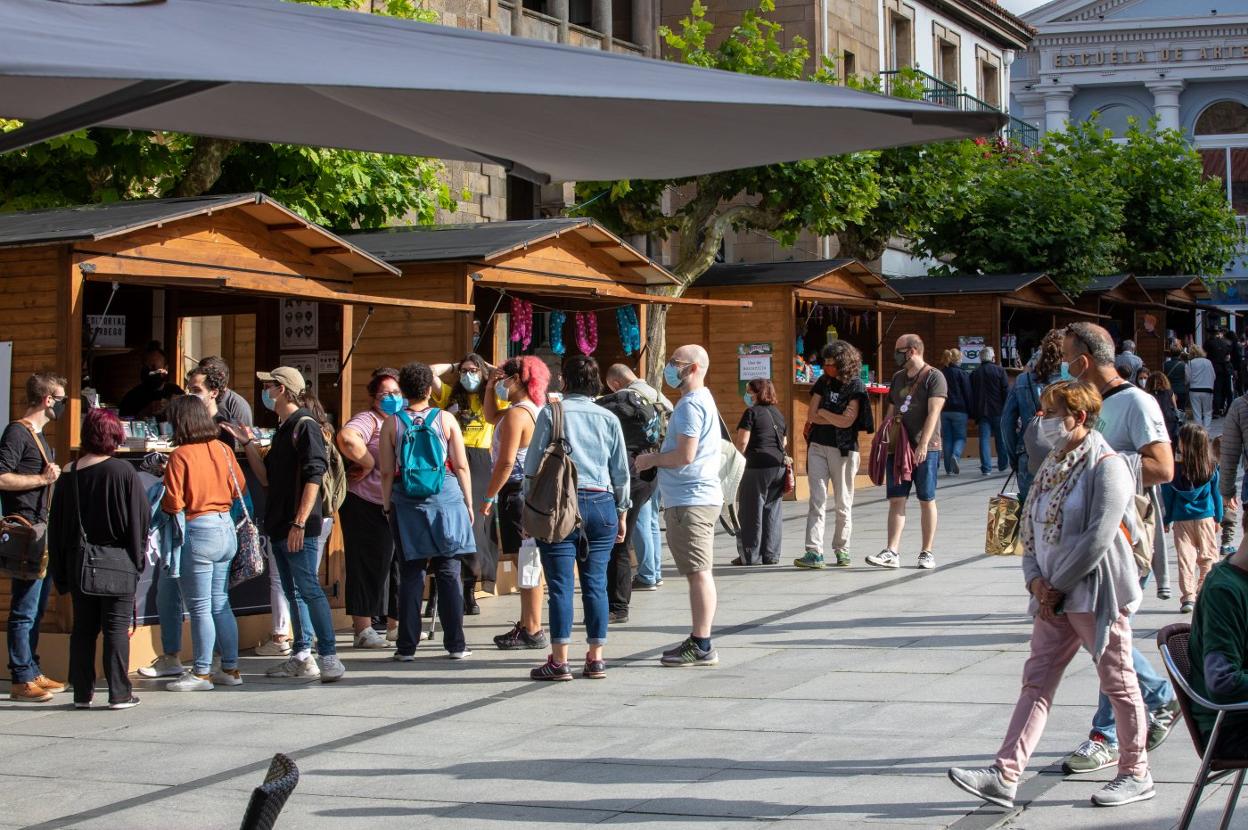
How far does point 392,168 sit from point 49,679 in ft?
32.1

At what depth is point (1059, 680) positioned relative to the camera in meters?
6.06

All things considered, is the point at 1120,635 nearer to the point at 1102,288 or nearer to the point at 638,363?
the point at 638,363

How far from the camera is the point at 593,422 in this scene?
9086 millimetres

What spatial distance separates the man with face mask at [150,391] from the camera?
13.0 m

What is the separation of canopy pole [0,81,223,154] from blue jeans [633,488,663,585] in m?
8.49

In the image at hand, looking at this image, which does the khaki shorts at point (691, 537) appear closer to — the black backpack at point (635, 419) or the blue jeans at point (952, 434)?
the black backpack at point (635, 419)

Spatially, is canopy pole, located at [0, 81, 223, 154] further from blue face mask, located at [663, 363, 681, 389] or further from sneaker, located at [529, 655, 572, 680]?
blue face mask, located at [663, 363, 681, 389]

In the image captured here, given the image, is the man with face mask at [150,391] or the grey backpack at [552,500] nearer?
the grey backpack at [552,500]

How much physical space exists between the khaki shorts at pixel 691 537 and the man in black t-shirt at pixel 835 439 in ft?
14.3

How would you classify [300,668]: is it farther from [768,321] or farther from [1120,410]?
[768,321]

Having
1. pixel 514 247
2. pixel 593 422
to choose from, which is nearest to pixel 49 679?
pixel 593 422

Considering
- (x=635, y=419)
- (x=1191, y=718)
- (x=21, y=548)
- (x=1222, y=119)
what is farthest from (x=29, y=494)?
(x=1222, y=119)

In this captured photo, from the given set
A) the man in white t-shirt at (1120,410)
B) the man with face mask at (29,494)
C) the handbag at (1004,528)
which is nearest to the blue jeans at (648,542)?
the handbag at (1004,528)

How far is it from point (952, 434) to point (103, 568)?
52.1 feet
